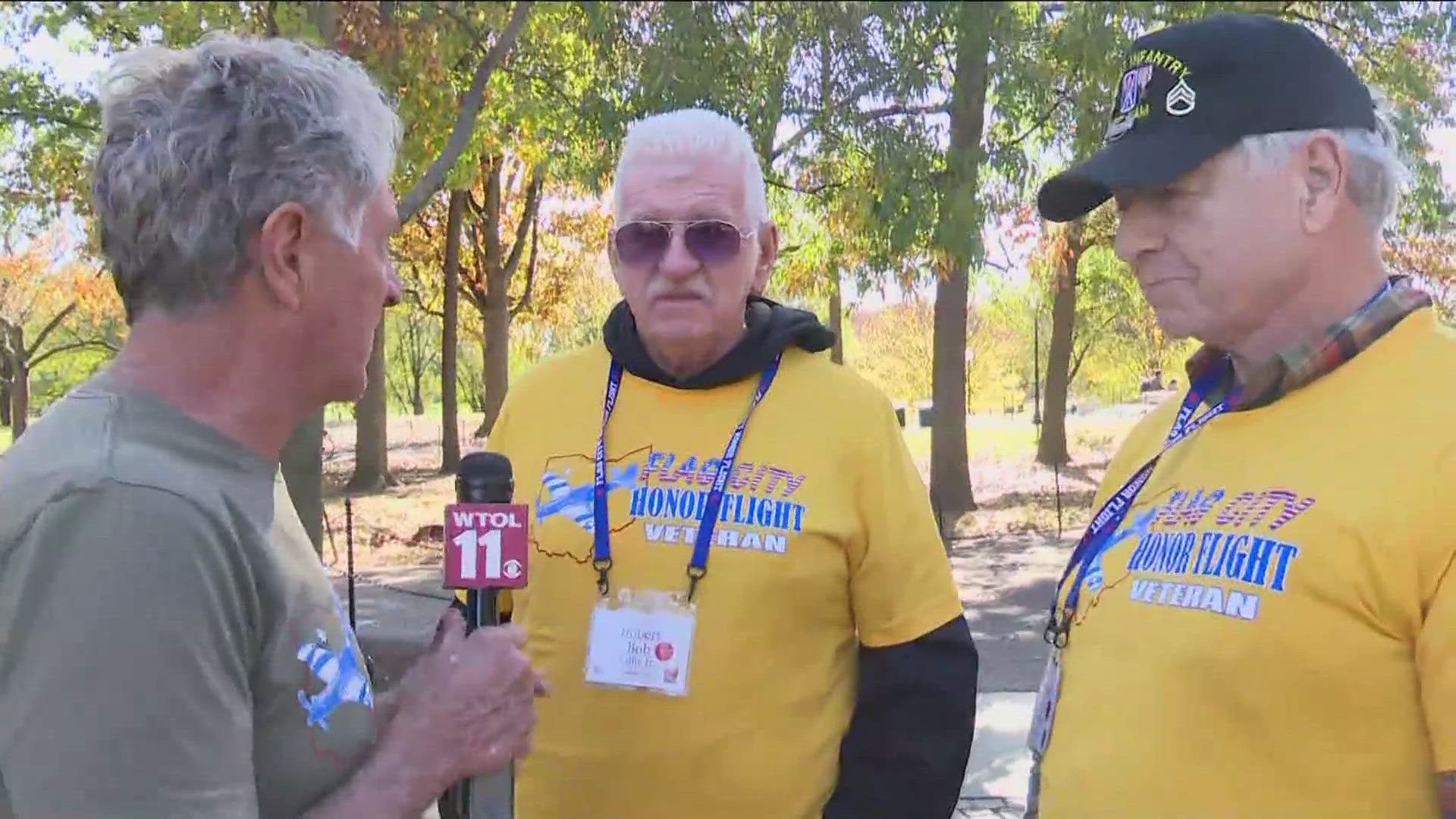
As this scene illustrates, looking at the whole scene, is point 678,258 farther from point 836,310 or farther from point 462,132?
point 836,310

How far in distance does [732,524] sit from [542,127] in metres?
9.21

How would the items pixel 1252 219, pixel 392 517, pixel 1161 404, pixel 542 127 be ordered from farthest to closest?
pixel 392 517
pixel 542 127
pixel 1161 404
pixel 1252 219

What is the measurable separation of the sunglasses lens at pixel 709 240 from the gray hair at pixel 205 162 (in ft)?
3.10

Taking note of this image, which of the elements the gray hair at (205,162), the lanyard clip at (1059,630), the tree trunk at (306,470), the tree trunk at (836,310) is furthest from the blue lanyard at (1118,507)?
the tree trunk at (836,310)

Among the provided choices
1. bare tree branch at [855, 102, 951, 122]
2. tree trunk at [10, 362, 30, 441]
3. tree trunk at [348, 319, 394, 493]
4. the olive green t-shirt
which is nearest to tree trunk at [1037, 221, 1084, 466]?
bare tree branch at [855, 102, 951, 122]

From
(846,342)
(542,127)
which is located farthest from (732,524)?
(846,342)

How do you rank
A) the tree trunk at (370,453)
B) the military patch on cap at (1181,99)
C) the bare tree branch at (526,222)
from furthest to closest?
the bare tree branch at (526,222), the tree trunk at (370,453), the military patch on cap at (1181,99)

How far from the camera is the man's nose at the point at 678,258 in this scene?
2.34 m

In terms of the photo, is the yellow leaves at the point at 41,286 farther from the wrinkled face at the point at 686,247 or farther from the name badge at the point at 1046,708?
the name badge at the point at 1046,708

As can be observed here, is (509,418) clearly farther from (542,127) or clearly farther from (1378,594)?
(542,127)

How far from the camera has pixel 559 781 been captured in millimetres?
2275

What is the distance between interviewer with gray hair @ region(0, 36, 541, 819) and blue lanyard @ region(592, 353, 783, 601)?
632 mm

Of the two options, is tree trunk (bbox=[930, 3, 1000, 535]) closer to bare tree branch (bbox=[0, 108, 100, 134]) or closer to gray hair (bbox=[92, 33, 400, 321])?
bare tree branch (bbox=[0, 108, 100, 134])

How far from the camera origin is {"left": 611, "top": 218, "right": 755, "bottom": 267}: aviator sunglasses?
2.35 m
